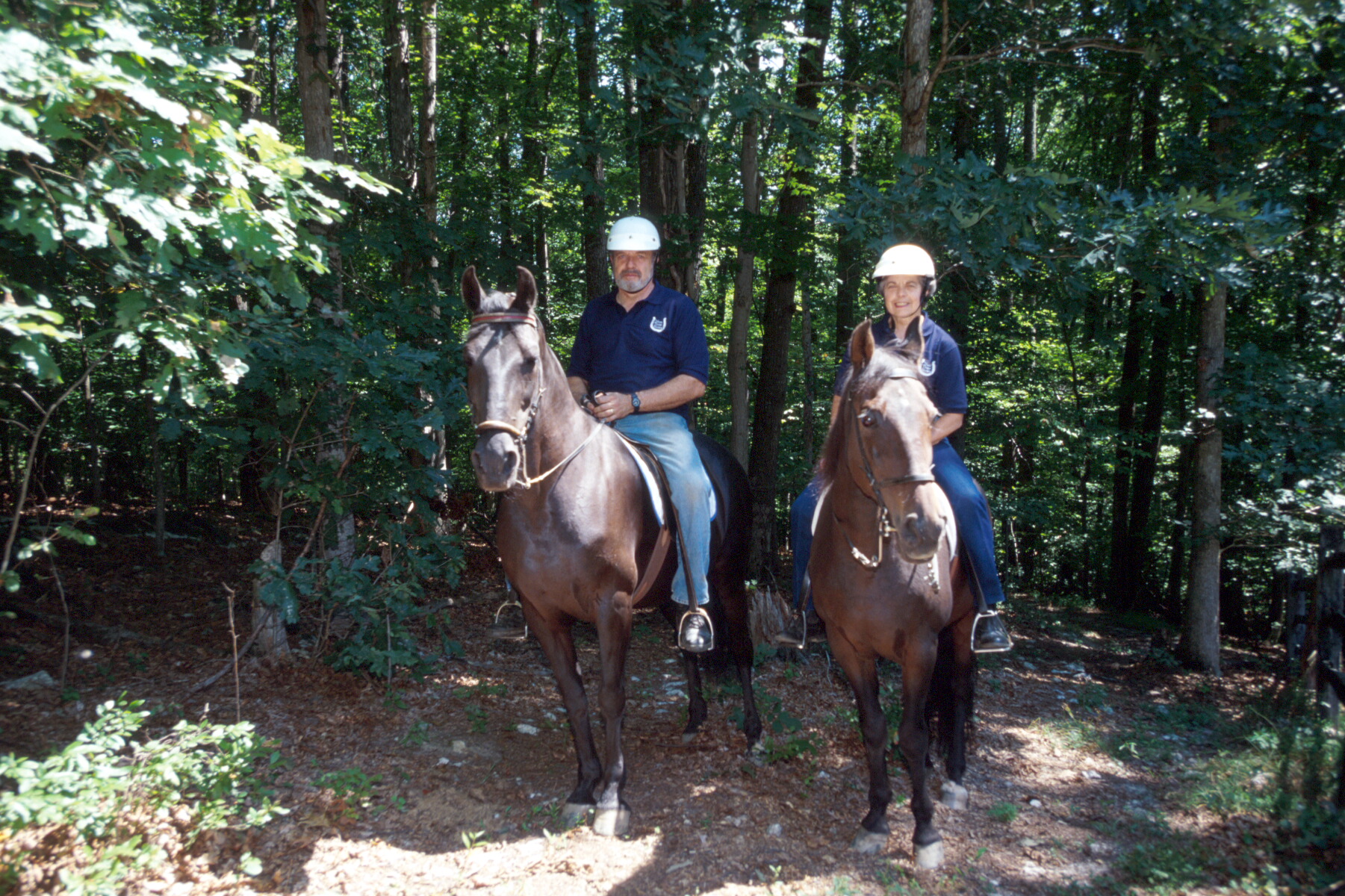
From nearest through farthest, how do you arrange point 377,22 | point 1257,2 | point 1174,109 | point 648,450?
point 648,450, point 1257,2, point 1174,109, point 377,22

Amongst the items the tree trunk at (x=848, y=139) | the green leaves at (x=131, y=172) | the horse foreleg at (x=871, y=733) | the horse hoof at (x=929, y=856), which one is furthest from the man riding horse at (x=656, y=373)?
the tree trunk at (x=848, y=139)

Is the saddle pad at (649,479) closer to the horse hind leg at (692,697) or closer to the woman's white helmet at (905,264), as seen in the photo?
the horse hind leg at (692,697)

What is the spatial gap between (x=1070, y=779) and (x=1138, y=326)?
8.35 m

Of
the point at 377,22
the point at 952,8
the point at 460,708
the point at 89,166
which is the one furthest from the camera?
the point at 377,22

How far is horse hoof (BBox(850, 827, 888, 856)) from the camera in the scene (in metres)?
3.96

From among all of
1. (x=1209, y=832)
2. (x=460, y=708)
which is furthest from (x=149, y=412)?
(x=1209, y=832)

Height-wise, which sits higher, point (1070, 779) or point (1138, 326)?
point (1138, 326)

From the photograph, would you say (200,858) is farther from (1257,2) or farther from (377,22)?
(377,22)

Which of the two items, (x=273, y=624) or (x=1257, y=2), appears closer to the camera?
(x=273, y=624)

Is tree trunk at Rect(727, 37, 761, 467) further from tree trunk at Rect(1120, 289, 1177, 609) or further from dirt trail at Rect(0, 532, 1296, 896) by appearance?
tree trunk at Rect(1120, 289, 1177, 609)

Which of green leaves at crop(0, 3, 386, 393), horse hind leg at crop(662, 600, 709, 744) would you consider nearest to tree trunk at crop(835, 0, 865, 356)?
horse hind leg at crop(662, 600, 709, 744)

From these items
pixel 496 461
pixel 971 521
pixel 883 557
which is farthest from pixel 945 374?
pixel 496 461

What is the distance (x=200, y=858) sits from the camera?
3246 millimetres

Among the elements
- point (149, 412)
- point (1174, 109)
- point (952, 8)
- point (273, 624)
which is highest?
point (952, 8)
